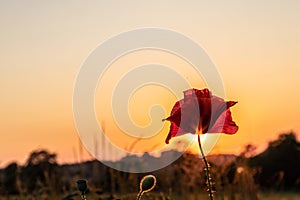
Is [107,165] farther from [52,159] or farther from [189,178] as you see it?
[52,159]

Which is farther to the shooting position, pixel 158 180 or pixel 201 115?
pixel 158 180

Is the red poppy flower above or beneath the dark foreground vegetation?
beneath

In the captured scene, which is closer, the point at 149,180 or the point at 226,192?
the point at 149,180

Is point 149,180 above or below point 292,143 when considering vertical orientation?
below

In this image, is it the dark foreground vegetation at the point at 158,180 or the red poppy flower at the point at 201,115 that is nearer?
the red poppy flower at the point at 201,115

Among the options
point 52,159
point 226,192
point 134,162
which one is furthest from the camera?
point 52,159

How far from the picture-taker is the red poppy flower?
244 centimetres

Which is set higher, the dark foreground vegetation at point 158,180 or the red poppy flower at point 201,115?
the dark foreground vegetation at point 158,180

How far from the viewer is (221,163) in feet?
18.4

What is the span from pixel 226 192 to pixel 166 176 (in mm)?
Result: 594

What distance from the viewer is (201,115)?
2459mm

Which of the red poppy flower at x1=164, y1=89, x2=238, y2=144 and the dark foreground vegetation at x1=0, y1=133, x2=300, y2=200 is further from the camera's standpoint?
the dark foreground vegetation at x1=0, y1=133, x2=300, y2=200

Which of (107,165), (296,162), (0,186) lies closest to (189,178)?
(107,165)

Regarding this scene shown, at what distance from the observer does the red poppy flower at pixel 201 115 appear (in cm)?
244
